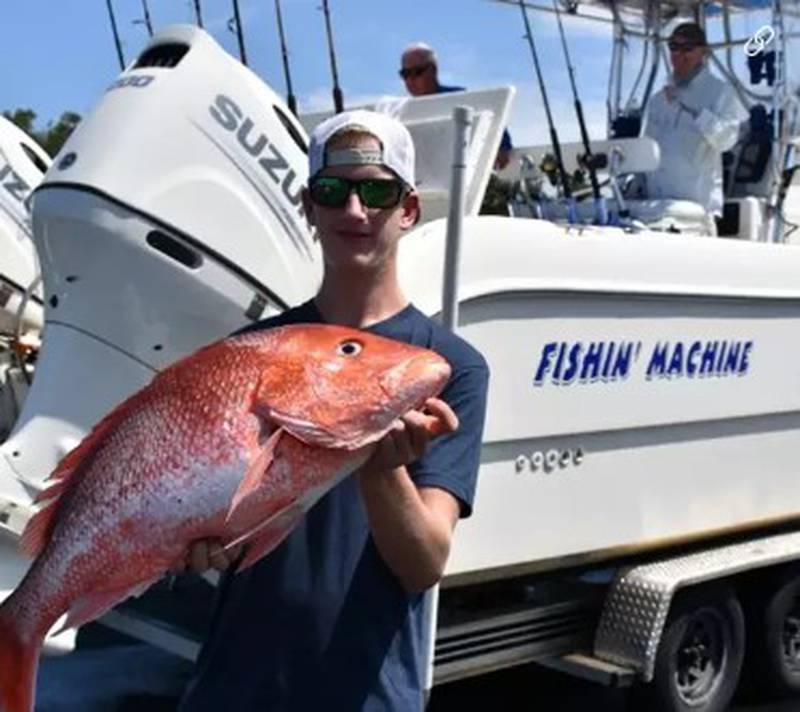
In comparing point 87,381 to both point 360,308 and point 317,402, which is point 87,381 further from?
point 317,402

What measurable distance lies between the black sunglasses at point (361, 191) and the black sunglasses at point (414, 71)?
4.21m

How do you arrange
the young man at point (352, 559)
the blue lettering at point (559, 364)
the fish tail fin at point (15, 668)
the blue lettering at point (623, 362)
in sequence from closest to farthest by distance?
the fish tail fin at point (15, 668)
the young man at point (352, 559)
the blue lettering at point (559, 364)
the blue lettering at point (623, 362)

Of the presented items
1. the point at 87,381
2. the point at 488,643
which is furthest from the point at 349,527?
the point at 488,643

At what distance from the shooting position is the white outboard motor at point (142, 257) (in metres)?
4.01

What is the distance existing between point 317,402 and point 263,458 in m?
0.10

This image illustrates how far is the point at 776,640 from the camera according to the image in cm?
582

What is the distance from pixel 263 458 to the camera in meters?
1.95

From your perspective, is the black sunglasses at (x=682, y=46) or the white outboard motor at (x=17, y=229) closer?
the white outboard motor at (x=17, y=229)

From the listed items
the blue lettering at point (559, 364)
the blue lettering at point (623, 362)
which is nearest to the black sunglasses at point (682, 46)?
the blue lettering at point (623, 362)

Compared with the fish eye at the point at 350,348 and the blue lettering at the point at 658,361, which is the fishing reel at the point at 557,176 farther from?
the fish eye at the point at 350,348

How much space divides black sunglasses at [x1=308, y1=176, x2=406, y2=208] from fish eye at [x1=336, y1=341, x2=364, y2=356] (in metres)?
0.32

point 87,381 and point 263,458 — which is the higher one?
point 263,458

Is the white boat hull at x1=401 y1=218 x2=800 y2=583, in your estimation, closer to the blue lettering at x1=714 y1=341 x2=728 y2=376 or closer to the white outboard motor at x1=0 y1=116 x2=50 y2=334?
the blue lettering at x1=714 y1=341 x2=728 y2=376

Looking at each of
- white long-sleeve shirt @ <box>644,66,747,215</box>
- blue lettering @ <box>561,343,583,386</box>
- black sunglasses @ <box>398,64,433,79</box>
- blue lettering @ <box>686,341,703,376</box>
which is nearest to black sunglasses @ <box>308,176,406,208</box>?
blue lettering @ <box>561,343,583,386</box>
